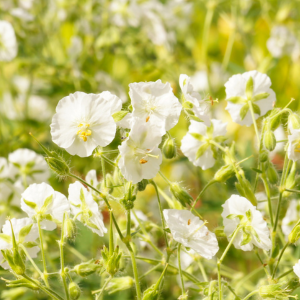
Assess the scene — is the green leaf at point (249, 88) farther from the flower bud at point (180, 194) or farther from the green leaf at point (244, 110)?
the flower bud at point (180, 194)

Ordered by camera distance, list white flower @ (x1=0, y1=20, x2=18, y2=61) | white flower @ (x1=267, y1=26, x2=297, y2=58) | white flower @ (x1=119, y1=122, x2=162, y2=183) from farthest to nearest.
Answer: white flower @ (x1=267, y1=26, x2=297, y2=58) < white flower @ (x1=0, y1=20, x2=18, y2=61) < white flower @ (x1=119, y1=122, x2=162, y2=183)

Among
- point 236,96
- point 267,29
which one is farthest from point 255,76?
point 267,29

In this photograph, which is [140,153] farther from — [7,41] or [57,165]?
[7,41]

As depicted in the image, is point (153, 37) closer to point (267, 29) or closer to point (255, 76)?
point (267, 29)

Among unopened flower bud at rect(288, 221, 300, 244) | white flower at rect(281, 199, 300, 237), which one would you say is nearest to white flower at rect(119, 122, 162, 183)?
unopened flower bud at rect(288, 221, 300, 244)

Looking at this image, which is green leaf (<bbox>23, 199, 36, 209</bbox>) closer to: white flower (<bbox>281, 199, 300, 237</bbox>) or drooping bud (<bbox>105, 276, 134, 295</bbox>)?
drooping bud (<bbox>105, 276, 134, 295</bbox>)

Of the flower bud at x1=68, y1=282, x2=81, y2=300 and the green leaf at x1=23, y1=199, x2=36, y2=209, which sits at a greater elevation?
the green leaf at x1=23, y1=199, x2=36, y2=209
